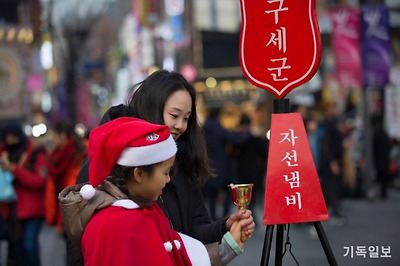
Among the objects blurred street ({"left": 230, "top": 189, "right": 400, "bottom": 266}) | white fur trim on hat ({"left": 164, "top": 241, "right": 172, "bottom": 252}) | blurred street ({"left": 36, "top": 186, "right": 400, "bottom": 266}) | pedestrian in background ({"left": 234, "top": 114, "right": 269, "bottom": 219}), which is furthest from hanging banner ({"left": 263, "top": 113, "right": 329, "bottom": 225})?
pedestrian in background ({"left": 234, "top": 114, "right": 269, "bottom": 219})

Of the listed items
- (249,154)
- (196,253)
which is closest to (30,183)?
(196,253)

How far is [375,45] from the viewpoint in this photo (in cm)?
1462

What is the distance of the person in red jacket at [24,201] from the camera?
24.8 feet

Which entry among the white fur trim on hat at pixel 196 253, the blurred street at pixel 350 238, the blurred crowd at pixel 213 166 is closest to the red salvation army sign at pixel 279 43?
the white fur trim on hat at pixel 196 253

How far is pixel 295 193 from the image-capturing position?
400 cm

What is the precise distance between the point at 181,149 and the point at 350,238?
6.41 metres

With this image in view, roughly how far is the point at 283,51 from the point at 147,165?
144 cm

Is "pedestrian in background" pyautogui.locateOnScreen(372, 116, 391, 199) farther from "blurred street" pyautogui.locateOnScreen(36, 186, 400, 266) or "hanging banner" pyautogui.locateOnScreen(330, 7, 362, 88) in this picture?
"hanging banner" pyautogui.locateOnScreen(330, 7, 362, 88)

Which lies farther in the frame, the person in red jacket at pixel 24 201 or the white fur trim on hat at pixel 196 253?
the person in red jacket at pixel 24 201

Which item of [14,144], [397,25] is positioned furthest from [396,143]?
[397,25]

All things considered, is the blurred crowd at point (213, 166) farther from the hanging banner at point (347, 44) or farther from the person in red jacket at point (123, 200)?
the person in red jacket at point (123, 200)

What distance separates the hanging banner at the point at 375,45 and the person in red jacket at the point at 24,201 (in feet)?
28.4

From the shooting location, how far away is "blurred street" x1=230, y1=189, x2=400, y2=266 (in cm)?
724

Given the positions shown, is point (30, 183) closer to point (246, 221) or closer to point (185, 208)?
point (185, 208)
